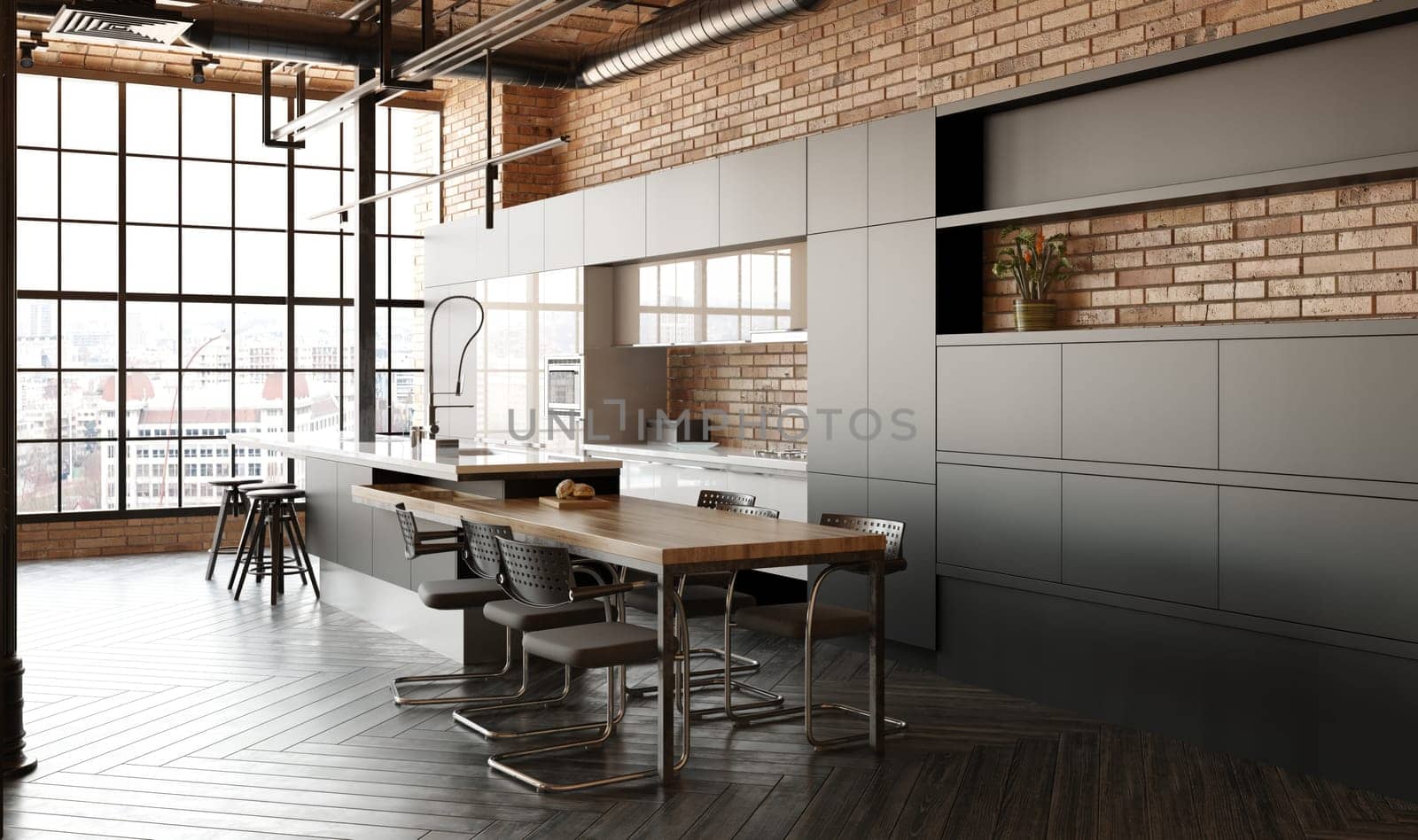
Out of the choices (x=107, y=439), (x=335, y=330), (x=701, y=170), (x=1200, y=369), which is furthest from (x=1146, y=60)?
(x=107, y=439)

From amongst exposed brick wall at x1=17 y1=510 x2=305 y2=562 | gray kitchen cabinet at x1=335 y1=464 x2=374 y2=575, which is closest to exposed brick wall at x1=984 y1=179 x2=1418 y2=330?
gray kitchen cabinet at x1=335 y1=464 x2=374 y2=575

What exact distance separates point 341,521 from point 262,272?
12.3 feet

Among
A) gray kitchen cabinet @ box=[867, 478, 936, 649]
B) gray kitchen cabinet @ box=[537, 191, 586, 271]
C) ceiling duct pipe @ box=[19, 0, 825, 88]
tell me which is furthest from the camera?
gray kitchen cabinet @ box=[537, 191, 586, 271]

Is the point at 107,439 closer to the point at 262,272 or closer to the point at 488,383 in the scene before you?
the point at 262,272

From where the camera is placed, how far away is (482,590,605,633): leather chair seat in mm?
4699

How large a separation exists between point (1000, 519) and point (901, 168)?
172 centimetres

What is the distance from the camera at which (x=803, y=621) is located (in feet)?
15.4

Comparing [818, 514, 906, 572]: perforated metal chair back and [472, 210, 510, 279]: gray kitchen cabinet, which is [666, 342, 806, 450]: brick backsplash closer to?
[472, 210, 510, 279]: gray kitchen cabinet

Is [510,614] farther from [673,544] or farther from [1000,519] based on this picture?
[1000,519]

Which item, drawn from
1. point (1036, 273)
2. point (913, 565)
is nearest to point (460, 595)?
point (913, 565)

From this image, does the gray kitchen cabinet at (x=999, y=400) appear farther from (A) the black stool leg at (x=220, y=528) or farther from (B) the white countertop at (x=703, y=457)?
(A) the black stool leg at (x=220, y=528)

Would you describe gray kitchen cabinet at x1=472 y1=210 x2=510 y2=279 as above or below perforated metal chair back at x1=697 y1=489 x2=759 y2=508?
above

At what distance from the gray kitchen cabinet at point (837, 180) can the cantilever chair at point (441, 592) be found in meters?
2.47

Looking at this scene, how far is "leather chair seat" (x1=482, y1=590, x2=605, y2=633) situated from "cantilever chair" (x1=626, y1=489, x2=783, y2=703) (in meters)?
0.29
